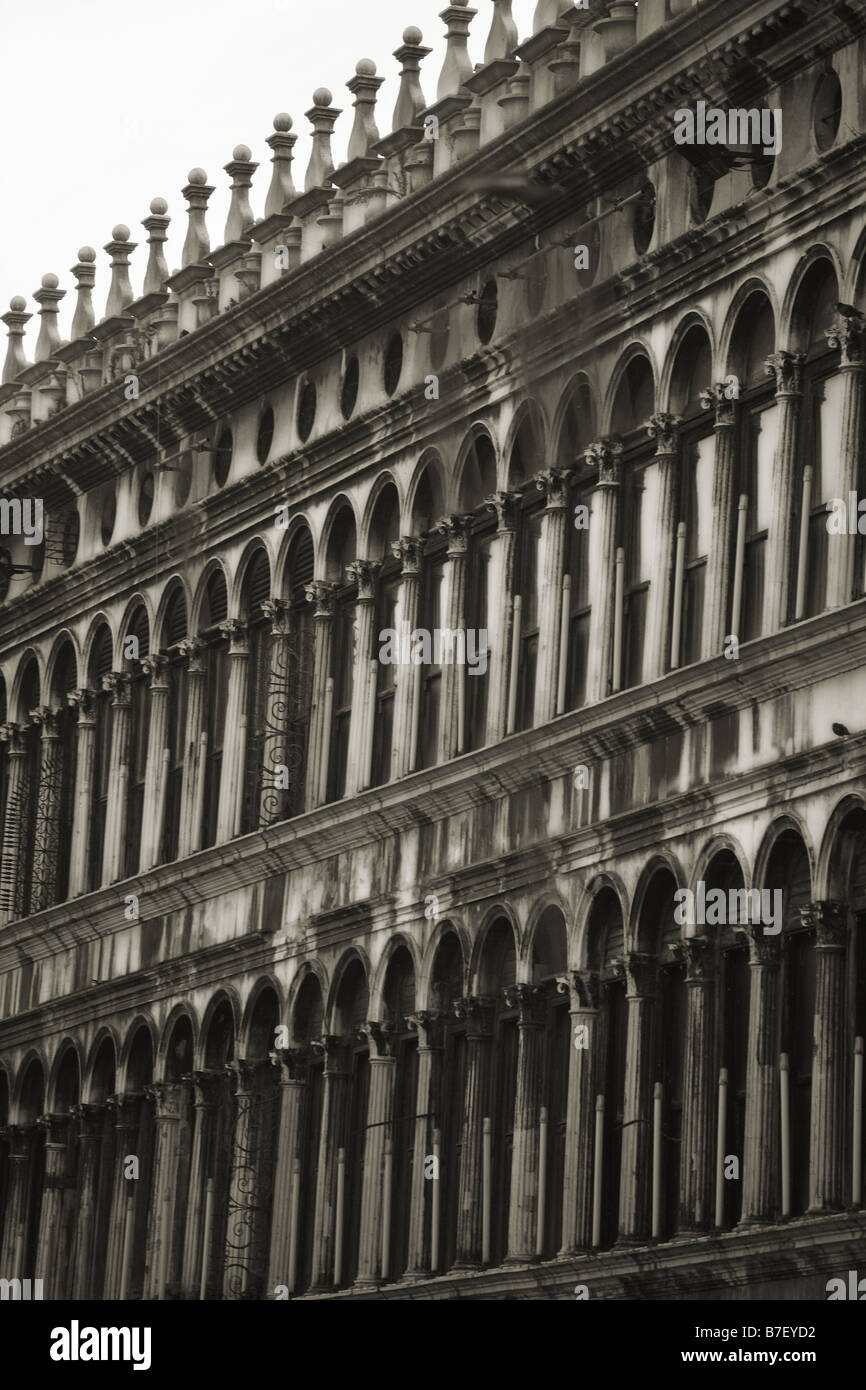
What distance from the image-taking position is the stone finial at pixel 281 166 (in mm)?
50875

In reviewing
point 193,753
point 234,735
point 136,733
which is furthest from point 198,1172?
point 136,733

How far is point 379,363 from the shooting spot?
157 ft

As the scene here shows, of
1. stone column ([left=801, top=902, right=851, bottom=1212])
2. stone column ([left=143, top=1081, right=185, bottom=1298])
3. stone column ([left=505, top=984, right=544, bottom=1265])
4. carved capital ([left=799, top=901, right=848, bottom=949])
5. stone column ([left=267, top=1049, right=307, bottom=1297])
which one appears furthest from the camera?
stone column ([left=143, top=1081, right=185, bottom=1298])

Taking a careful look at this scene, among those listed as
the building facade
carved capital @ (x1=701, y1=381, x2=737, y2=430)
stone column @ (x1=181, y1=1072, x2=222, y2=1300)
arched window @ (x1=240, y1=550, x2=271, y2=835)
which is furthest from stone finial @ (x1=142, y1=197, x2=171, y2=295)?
carved capital @ (x1=701, y1=381, x2=737, y2=430)

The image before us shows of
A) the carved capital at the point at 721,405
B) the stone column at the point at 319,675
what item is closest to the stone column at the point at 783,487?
the carved capital at the point at 721,405

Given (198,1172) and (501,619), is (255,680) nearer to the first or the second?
(198,1172)

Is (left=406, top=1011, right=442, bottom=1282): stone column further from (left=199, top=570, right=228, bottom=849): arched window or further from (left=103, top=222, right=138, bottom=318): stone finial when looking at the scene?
(left=103, top=222, right=138, bottom=318): stone finial

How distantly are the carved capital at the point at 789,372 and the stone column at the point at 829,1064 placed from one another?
4.31 metres

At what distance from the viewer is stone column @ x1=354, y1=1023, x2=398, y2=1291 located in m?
45.2

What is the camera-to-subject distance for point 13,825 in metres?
56.2

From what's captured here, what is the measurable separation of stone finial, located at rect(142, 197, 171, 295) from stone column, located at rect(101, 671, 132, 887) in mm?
4362

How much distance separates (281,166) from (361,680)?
20.7 feet

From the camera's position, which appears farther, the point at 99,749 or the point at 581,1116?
the point at 99,749
